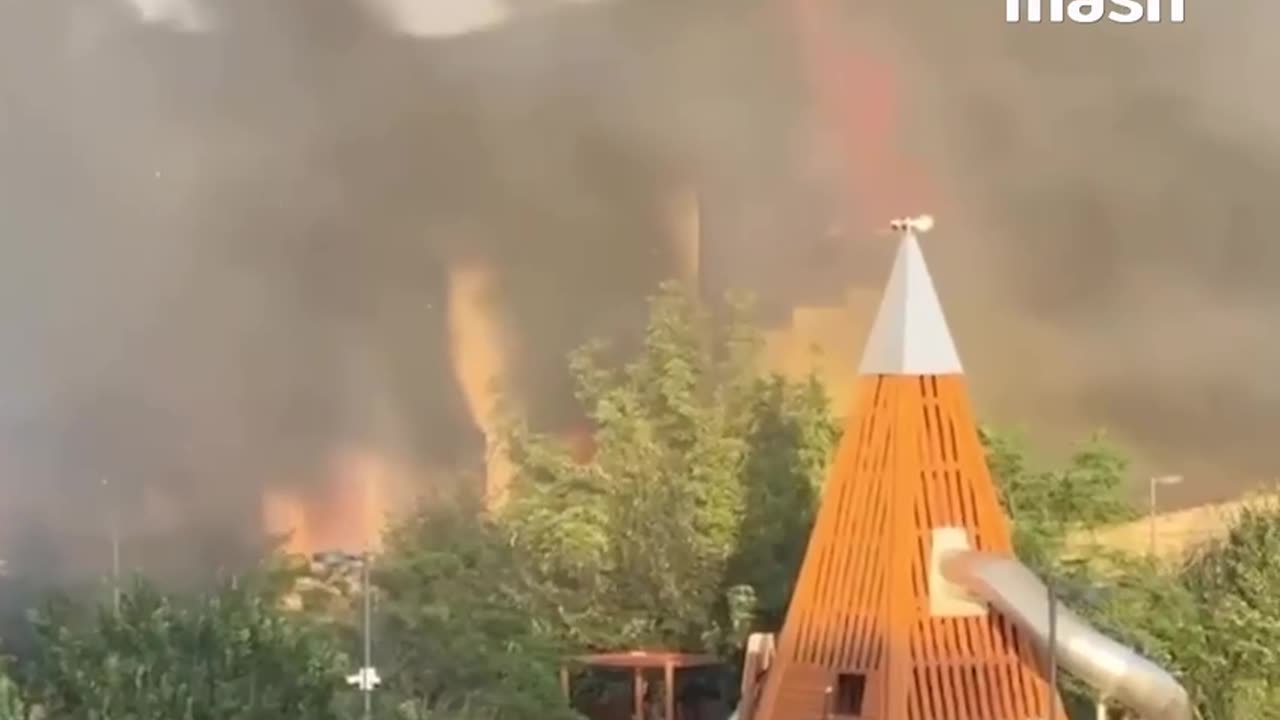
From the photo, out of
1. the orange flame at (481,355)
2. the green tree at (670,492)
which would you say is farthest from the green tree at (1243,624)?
the orange flame at (481,355)

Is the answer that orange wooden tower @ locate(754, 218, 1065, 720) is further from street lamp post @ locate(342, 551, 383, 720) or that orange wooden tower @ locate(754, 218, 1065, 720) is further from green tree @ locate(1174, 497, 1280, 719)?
green tree @ locate(1174, 497, 1280, 719)

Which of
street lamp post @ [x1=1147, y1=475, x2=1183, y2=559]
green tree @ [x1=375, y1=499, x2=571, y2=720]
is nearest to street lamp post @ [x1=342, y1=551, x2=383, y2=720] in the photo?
green tree @ [x1=375, y1=499, x2=571, y2=720]

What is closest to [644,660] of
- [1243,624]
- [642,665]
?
[642,665]

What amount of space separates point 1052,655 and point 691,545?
5017 mm

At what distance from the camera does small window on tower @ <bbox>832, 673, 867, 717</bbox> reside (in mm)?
12539

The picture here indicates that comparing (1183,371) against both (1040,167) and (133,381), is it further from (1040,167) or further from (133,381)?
(133,381)

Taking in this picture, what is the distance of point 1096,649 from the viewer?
12.4 meters

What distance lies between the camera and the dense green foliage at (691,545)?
625 inches

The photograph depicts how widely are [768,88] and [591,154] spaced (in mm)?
1531

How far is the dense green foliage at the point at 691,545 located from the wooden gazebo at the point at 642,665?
0.18 m

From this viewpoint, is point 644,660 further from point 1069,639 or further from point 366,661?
point 1069,639

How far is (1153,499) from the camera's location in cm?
1703

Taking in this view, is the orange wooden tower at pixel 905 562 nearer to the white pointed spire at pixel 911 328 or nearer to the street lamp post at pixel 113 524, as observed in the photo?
the white pointed spire at pixel 911 328

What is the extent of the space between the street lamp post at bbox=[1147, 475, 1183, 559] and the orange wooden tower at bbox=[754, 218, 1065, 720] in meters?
4.35
